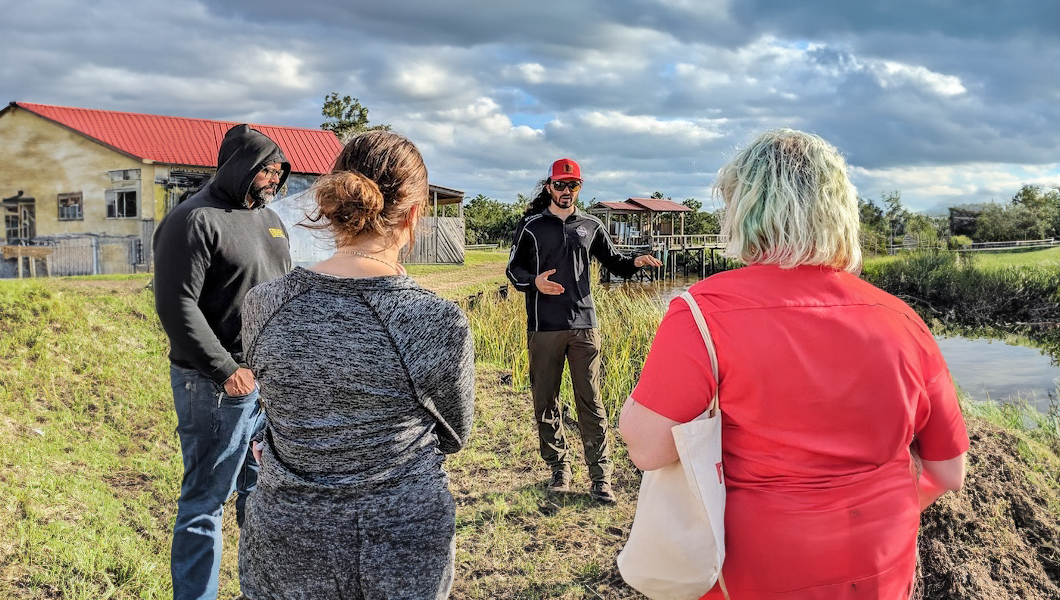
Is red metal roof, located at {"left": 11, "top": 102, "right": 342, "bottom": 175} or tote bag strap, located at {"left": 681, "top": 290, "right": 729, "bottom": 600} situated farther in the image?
red metal roof, located at {"left": 11, "top": 102, "right": 342, "bottom": 175}

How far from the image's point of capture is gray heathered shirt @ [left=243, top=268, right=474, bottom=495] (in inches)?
63.4

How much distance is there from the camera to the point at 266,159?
324 cm

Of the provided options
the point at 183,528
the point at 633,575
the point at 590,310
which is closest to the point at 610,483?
the point at 590,310

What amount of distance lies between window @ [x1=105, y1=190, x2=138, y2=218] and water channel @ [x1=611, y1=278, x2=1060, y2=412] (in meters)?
16.7

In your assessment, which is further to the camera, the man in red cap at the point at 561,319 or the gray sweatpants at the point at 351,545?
the man in red cap at the point at 561,319

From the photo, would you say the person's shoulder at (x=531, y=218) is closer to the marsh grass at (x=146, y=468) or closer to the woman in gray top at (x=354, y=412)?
the marsh grass at (x=146, y=468)

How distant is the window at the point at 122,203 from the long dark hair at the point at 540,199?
2109 cm

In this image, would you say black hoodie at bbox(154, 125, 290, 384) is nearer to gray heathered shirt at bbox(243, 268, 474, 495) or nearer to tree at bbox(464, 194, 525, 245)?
gray heathered shirt at bbox(243, 268, 474, 495)

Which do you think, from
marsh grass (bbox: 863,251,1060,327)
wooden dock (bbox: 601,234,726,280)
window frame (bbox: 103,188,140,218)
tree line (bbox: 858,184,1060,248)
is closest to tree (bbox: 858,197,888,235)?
tree line (bbox: 858,184,1060,248)

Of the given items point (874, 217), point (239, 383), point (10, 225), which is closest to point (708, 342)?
point (239, 383)

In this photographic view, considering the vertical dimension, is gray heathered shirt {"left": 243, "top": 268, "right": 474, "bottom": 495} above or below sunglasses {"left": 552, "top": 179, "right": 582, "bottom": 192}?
below

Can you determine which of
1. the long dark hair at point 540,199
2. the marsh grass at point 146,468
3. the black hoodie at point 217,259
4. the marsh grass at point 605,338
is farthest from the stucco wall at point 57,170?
the black hoodie at point 217,259

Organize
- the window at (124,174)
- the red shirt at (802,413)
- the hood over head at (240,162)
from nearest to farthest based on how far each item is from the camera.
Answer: the red shirt at (802,413), the hood over head at (240,162), the window at (124,174)

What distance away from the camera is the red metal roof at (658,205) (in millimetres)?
46412
